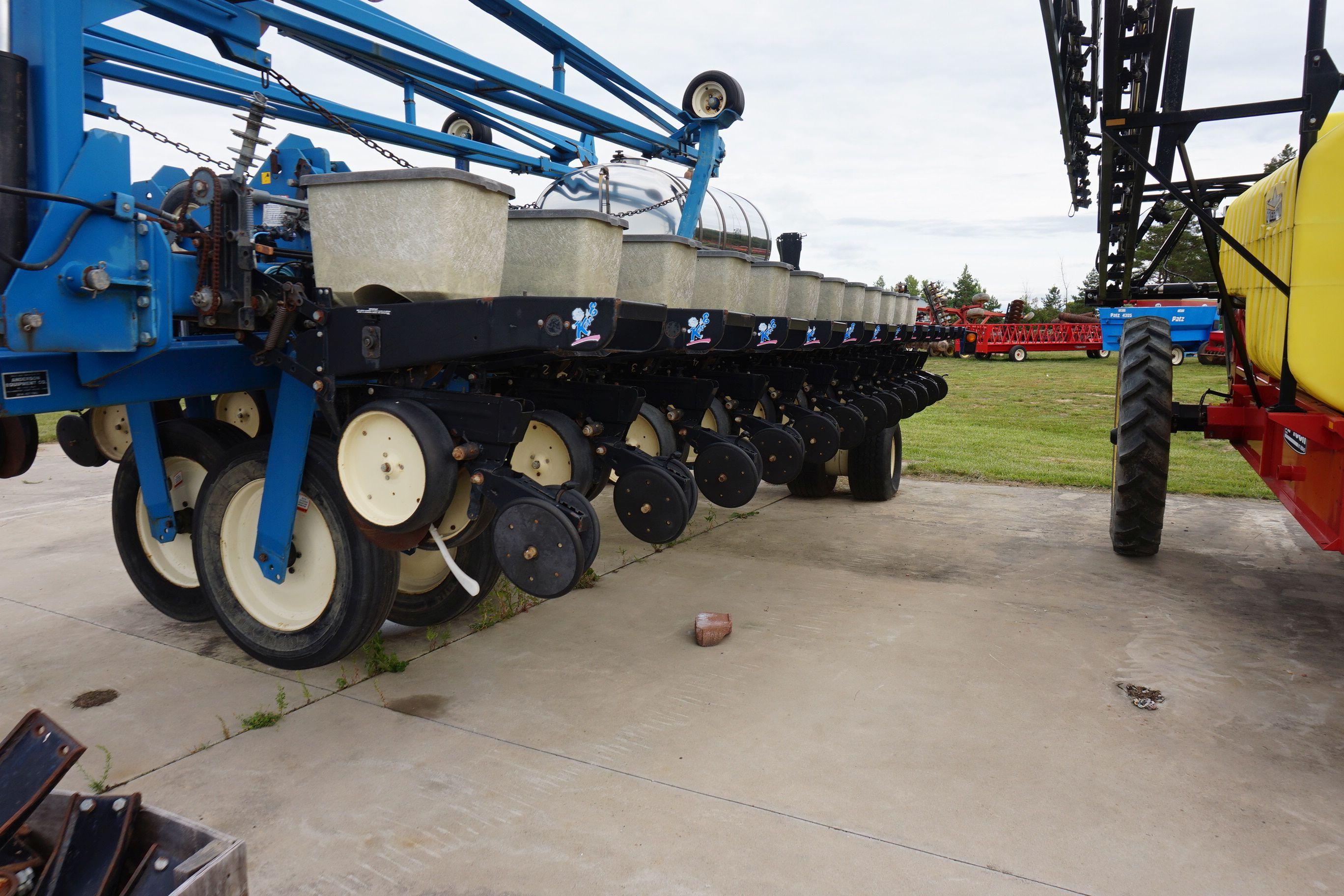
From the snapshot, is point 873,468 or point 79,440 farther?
point 873,468

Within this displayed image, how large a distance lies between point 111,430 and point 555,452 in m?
2.34

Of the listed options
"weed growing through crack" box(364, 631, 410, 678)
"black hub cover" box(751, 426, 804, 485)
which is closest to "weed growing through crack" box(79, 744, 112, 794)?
"weed growing through crack" box(364, 631, 410, 678)

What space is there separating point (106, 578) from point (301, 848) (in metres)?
3.12

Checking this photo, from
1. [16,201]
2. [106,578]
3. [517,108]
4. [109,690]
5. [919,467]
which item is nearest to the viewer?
[16,201]

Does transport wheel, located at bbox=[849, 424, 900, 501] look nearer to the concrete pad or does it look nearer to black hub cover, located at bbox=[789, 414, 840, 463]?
black hub cover, located at bbox=[789, 414, 840, 463]

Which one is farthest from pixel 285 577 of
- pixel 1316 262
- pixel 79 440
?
pixel 1316 262

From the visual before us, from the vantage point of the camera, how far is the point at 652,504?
3682mm

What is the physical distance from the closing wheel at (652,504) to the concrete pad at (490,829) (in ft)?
3.37

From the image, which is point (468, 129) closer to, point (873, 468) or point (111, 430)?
point (111, 430)

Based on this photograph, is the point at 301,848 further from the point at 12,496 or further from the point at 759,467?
the point at 12,496

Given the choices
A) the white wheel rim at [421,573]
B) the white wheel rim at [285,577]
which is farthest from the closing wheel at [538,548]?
the white wheel rim at [421,573]

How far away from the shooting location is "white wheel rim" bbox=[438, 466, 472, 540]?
10.2 feet

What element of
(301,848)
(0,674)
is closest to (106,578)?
(0,674)

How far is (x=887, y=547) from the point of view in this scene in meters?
5.81
